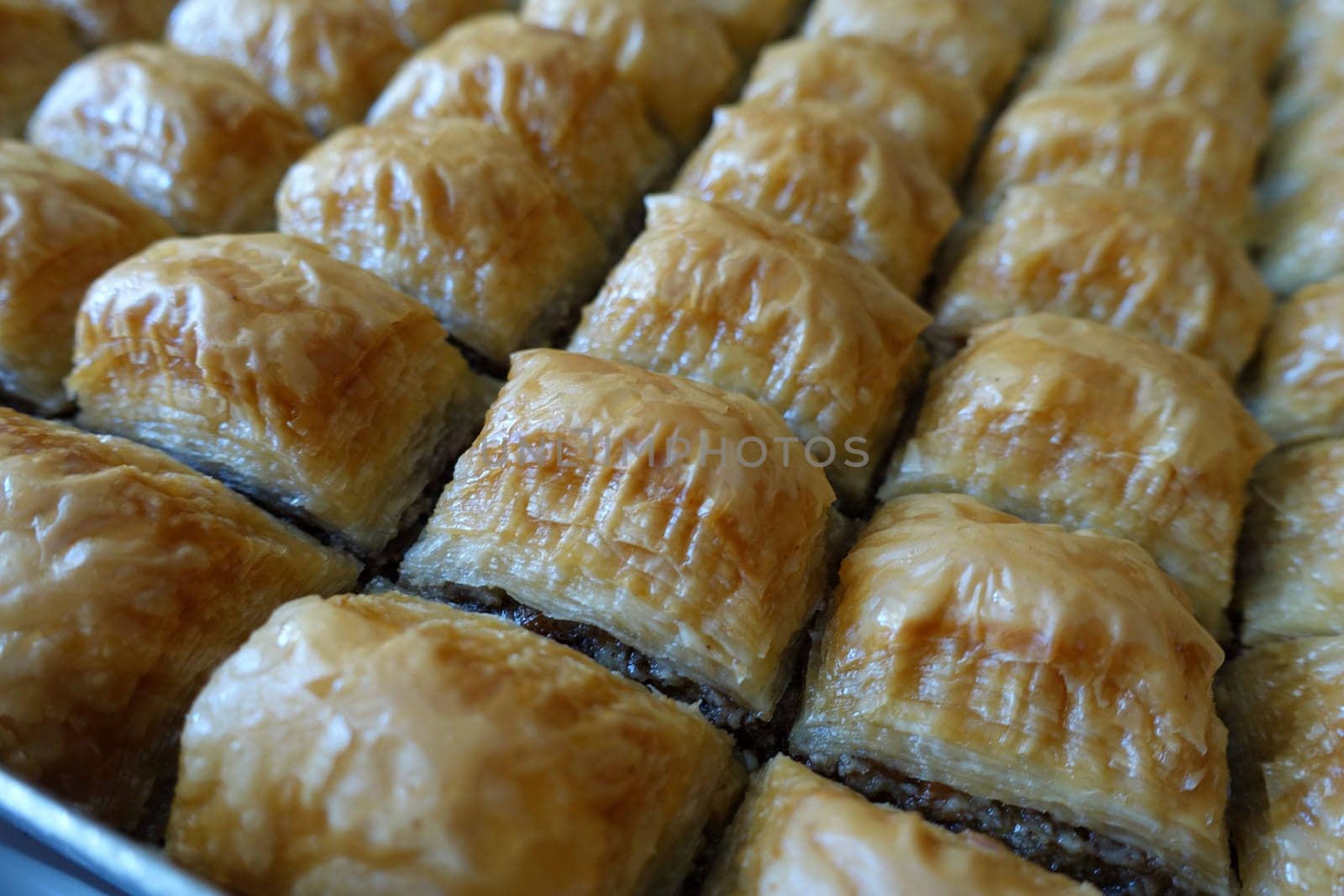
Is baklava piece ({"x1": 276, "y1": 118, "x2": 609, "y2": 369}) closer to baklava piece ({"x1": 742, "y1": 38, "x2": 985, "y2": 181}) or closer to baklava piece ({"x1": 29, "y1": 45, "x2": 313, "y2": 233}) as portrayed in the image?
baklava piece ({"x1": 29, "y1": 45, "x2": 313, "y2": 233})

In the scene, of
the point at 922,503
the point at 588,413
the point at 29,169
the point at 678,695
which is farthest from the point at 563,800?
the point at 29,169

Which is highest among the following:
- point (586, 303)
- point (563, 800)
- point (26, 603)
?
point (586, 303)

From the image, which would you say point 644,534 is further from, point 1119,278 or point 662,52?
point 662,52

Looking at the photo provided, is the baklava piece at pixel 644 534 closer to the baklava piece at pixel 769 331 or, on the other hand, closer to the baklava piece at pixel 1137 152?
the baklava piece at pixel 769 331

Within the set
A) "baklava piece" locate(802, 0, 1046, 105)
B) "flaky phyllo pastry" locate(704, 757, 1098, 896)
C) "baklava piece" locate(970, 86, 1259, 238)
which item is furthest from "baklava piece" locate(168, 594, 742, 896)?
"baklava piece" locate(802, 0, 1046, 105)

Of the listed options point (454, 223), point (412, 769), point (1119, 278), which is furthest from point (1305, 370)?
point (412, 769)

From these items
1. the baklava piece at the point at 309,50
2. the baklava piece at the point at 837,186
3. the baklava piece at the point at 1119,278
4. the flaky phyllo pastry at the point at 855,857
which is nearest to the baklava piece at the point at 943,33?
the baklava piece at the point at 837,186

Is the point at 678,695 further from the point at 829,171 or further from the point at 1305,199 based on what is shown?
the point at 1305,199
